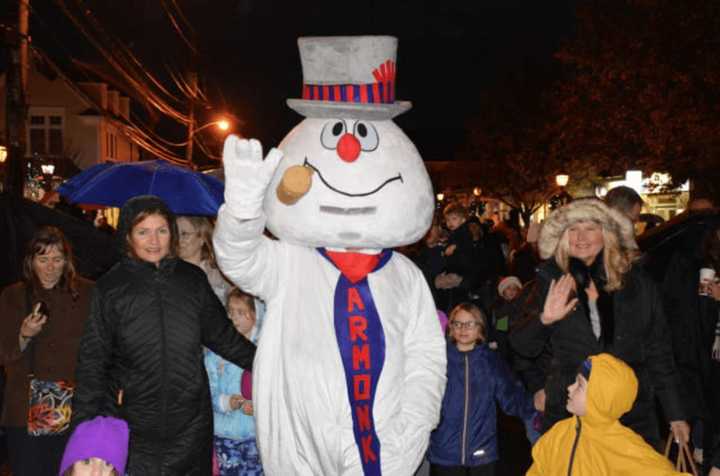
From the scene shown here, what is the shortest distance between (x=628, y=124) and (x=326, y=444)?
1926 centimetres

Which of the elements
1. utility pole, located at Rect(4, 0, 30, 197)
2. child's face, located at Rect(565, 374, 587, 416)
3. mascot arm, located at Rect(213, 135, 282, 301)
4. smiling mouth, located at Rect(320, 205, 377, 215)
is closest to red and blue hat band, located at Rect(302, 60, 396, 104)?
smiling mouth, located at Rect(320, 205, 377, 215)

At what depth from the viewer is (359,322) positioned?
159 inches

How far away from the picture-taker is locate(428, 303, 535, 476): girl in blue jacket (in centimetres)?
572

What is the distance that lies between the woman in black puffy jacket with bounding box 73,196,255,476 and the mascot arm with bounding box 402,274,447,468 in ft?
3.43

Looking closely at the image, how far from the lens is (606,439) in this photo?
13.4 feet

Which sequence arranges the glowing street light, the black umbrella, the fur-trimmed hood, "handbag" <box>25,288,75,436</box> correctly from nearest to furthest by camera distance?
1. the fur-trimmed hood
2. "handbag" <box>25,288,75,436</box>
3. the black umbrella
4. the glowing street light

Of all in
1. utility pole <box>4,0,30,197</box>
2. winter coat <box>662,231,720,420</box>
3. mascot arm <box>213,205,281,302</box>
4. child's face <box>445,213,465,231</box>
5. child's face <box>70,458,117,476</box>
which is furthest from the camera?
utility pole <box>4,0,30,197</box>

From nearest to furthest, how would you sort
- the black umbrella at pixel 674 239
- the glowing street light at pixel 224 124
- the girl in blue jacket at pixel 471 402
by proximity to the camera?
the girl in blue jacket at pixel 471 402, the black umbrella at pixel 674 239, the glowing street light at pixel 224 124

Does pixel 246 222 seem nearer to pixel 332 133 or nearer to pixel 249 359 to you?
pixel 332 133

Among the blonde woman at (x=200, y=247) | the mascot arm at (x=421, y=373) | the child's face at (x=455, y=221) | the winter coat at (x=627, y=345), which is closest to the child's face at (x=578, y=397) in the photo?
the winter coat at (x=627, y=345)

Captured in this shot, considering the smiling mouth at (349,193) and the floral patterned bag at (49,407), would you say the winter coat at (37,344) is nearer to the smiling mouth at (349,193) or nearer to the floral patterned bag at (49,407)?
the floral patterned bag at (49,407)

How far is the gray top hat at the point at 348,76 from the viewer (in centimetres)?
424

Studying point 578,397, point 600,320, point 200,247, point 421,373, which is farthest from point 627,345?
point 200,247

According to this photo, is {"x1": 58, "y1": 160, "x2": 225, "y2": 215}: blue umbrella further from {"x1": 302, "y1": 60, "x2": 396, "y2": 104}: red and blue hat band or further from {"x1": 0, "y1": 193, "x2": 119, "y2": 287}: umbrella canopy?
{"x1": 302, "y1": 60, "x2": 396, "y2": 104}: red and blue hat band
